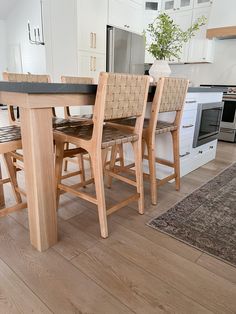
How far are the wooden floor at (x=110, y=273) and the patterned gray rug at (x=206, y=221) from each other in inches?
2.8

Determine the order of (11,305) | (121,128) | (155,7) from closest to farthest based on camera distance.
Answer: (11,305), (121,128), (155,7)

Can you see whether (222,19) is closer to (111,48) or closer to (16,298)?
(111,48)

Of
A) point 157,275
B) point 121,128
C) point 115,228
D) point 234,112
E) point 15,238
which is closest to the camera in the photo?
point 157,275

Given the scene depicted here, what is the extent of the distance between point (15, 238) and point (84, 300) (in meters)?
0.60

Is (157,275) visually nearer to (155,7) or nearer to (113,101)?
(113,101)

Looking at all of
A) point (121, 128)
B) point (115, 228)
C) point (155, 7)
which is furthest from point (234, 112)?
point (115, 228)

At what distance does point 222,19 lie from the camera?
12.2ft

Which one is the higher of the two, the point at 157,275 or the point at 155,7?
the point at 155,7

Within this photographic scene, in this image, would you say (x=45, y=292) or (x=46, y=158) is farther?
(x=46, y=158)

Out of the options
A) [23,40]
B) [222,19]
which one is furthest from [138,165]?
[23,40]

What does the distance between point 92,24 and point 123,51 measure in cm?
66

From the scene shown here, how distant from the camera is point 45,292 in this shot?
1027 mm

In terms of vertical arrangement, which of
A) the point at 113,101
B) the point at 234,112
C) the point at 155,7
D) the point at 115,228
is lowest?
the point at 115,228

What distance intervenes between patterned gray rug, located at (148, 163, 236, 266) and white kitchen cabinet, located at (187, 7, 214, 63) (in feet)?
9.70
